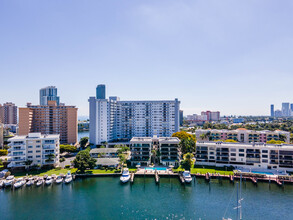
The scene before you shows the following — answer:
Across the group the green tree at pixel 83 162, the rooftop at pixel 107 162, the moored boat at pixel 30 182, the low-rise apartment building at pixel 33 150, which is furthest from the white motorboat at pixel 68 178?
the low-rise apartment building at pixel 33 150

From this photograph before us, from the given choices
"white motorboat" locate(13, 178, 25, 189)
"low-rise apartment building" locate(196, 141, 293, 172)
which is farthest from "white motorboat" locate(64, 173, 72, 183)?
"low-rise apartment building" locate(196, 141, 293, 172)

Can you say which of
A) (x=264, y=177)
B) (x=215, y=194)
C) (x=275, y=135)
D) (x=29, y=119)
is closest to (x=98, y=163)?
(x=215, y=194)

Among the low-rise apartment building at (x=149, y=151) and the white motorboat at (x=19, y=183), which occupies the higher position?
the low-rise apartment building at (x=149, y=151)

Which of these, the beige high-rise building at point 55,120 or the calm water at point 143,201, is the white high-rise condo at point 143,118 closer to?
the beige high-rise building at point 55,120

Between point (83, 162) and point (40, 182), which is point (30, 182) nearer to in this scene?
point (40, 182)

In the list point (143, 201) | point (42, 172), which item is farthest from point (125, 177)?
point (42, 172)

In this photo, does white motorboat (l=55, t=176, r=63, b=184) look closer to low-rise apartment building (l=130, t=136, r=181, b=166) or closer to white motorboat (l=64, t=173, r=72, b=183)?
white motorboat (l=64, t=173, r=72, b=183)
